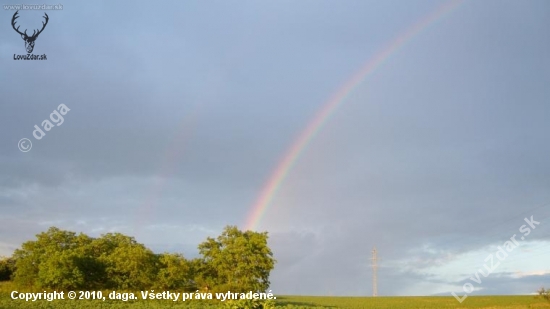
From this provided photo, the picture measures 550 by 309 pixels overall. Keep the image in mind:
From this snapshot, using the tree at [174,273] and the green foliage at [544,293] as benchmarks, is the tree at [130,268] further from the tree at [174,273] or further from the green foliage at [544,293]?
the green foliage at [544,293]

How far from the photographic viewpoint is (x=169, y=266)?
240 feet

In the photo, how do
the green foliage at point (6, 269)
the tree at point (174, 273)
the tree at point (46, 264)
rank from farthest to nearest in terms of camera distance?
the green foliage at point (6, 269), the tree at point (174, 273), the tree at point (46, 264)

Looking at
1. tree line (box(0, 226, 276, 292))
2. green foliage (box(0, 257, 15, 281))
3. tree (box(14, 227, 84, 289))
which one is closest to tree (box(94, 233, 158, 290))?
tree line (box(0, 226, 276, 292))

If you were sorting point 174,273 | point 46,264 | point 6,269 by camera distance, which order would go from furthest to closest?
point 6,269 < point 174,273 < point 46,264

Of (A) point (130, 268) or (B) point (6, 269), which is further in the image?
(B) point (6, 269)

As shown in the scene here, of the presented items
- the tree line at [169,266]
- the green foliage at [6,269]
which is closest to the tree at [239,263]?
the tree line at [169,266]

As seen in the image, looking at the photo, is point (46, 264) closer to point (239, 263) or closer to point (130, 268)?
point (130, 268)

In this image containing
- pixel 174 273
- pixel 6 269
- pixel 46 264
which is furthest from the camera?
pixel 6 269

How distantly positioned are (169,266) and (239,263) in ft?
32.3

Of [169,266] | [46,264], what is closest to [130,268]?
[169,266]

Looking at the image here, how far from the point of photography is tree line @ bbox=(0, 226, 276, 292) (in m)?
72.1

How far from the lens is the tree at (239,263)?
7315 cm

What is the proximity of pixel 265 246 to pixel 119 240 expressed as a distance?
27909 mm

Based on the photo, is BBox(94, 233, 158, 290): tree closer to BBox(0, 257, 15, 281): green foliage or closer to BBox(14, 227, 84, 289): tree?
BBox(14, 227, 84, 289): tree
